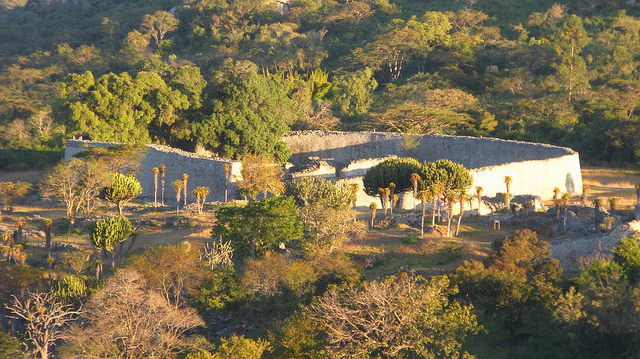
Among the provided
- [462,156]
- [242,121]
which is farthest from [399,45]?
[462,156]

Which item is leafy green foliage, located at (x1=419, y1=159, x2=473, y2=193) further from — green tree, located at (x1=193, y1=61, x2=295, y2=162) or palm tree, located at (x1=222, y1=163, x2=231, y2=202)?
green tree, located at (x1=193, y1=61, x2=295, y2=162)

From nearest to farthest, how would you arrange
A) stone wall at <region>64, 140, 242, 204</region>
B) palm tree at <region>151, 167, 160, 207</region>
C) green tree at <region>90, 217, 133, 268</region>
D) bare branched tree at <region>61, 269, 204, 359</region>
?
bare branched tree at <region>61, 269, 204, 359</region> → green tree at <region>90, 217, 133, 268</region> → palm tree at <region>151, 167, 160, 207</region> → stone wall at <region>64, 140, 242, 204</region>

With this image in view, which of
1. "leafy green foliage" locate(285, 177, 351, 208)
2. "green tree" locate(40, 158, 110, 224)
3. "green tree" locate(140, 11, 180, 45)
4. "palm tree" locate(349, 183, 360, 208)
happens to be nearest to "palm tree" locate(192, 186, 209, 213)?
"leafy green foliage" locate(285, 177, 351, 208)

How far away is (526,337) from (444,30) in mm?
57211

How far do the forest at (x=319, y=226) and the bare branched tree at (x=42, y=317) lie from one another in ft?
0.46

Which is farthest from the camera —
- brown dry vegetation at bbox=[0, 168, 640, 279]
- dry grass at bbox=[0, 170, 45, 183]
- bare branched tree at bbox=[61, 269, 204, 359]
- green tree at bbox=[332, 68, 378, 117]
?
green tree at bbox=[332, 68, 378, 117]

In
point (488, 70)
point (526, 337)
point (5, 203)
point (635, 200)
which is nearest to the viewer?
point (526, 337)

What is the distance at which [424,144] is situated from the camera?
4716cm

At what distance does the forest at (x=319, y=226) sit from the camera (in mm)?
24203

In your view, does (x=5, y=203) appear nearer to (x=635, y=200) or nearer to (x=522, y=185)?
(x=522, y=185)

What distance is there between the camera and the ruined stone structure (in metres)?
39.5

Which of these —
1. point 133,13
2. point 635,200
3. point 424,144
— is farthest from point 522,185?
point 133,13

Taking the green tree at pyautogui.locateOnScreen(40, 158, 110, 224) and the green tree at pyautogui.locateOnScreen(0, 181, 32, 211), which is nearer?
the green tree at pyautogui.locateOnScreen(40, 158, 110, 224)

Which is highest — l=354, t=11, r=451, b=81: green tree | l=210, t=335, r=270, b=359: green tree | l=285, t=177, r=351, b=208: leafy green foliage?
l=354, t=11, r=451, b=81: green tree
